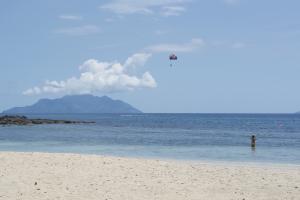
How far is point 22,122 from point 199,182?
90129 millimetres

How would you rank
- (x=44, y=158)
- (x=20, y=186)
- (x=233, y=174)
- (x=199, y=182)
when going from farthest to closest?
(x=44, y=158) < (x=233, y=174) < (x=199, y=182) < (x=20, y=186)

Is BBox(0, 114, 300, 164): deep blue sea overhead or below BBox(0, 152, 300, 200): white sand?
below

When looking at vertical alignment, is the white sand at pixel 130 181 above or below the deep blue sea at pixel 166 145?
above

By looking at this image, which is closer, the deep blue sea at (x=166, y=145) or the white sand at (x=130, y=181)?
the white sand at (x=130, y=181)

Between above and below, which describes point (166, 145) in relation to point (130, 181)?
below

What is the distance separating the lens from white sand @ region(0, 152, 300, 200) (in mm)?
13781

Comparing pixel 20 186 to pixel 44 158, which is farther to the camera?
pixel 44 158

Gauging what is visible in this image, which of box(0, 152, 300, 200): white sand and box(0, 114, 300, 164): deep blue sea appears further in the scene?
box(0, 114, 300, 164): deep blue sea

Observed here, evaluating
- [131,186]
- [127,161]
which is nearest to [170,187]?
[131,186]

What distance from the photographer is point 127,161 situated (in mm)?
21766

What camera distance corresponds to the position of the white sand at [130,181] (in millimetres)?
13781

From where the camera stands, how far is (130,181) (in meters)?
16.1

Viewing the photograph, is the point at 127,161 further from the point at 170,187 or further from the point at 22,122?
the point at 22,122

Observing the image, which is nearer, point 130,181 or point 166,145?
point 130,181
